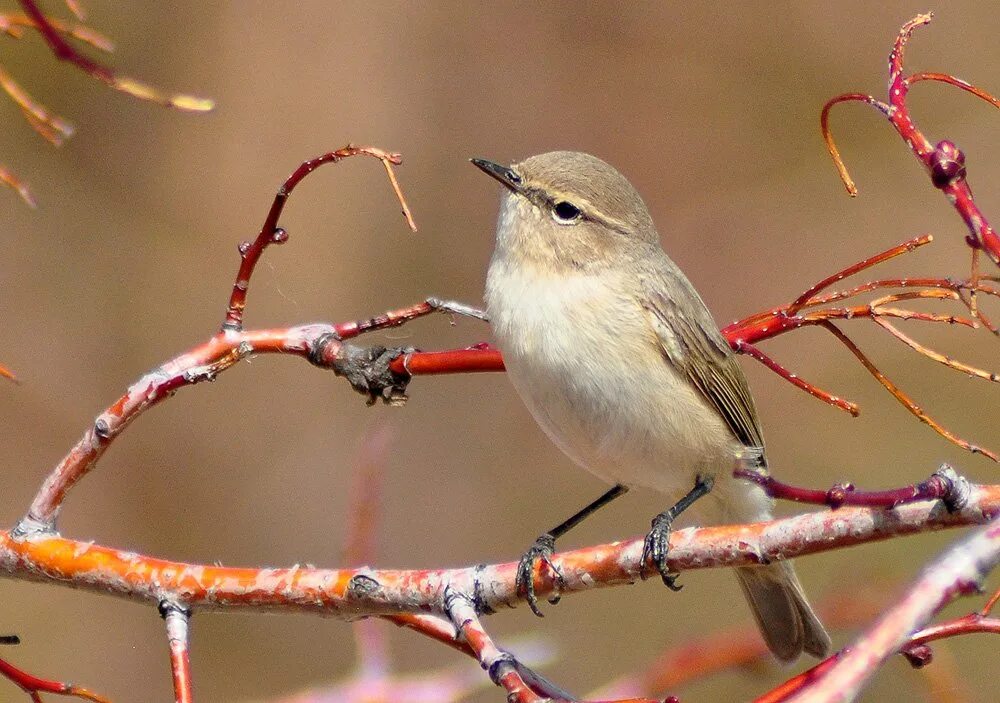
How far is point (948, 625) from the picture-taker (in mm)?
1629

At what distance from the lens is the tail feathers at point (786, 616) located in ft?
11.7

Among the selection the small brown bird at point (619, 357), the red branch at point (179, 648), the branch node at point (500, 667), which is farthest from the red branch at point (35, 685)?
the small brown bird at point (619, 357)

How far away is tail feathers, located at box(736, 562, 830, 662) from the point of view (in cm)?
356

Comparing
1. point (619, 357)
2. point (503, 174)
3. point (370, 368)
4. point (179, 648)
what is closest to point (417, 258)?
point (503, 174)

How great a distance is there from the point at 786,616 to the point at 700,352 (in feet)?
3.25

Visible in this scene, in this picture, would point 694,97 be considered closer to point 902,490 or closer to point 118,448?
point 118,448

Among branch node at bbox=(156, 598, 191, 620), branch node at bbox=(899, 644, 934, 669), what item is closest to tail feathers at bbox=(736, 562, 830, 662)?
branch node at bbox=(899, 644, 934, 669)

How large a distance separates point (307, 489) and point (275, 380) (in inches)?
24.7

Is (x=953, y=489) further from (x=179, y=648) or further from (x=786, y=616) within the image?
(x=786, y=616)

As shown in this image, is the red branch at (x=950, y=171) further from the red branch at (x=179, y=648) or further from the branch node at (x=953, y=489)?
the red branch at (x=179, y=648)

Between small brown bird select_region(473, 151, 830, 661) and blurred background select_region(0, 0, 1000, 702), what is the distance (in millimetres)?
2397

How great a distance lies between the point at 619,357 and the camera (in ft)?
9.79

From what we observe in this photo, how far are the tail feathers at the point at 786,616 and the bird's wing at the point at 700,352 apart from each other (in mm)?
517

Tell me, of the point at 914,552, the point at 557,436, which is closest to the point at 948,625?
the point at 557,436
